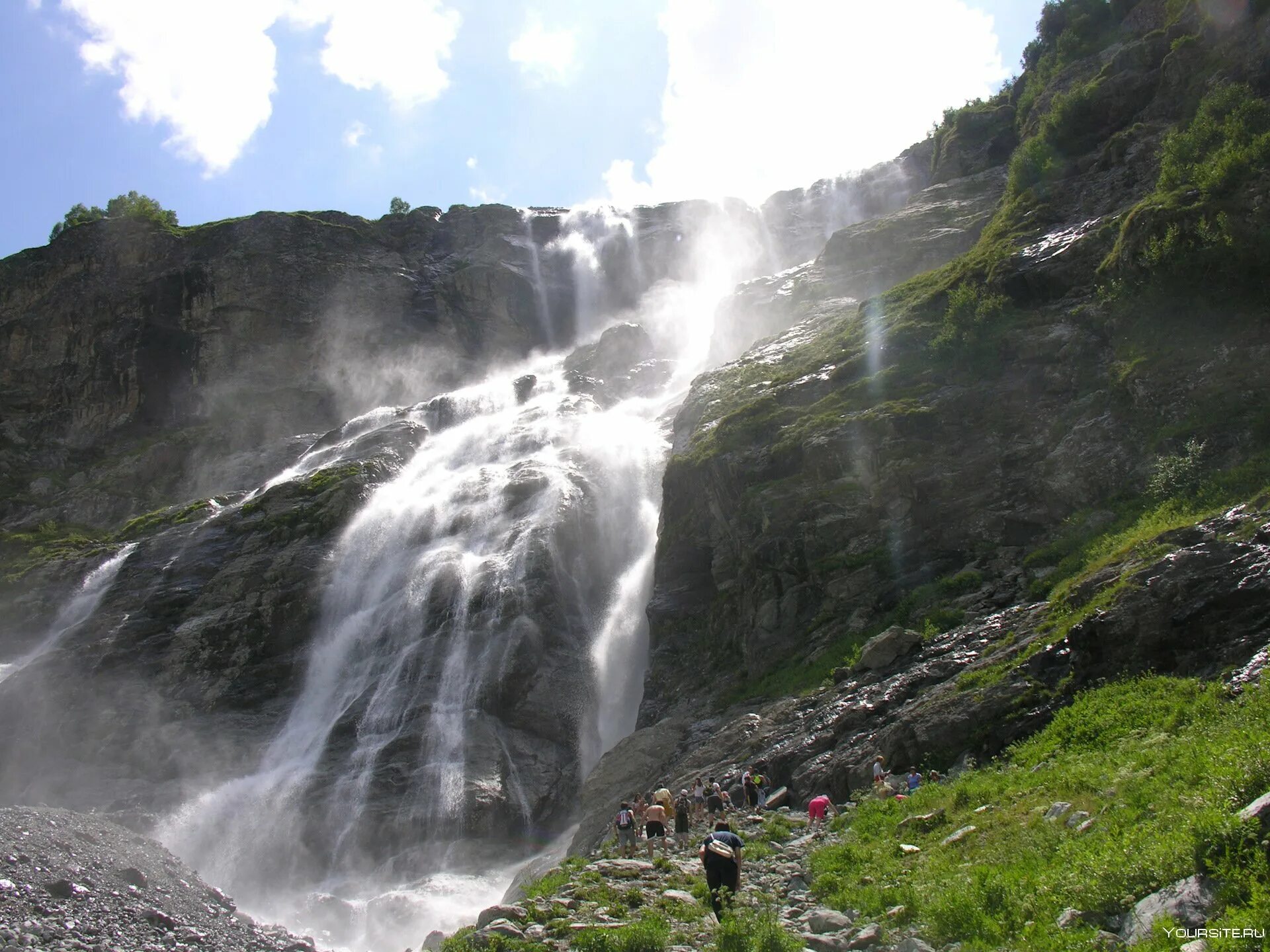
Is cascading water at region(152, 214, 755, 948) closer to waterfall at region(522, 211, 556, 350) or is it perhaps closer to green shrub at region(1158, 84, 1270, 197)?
green shrub at region(1158, 84, 1270, 197)

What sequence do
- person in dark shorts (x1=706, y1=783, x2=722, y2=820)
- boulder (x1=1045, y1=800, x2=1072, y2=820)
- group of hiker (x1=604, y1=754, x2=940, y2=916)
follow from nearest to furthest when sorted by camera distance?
boulder (x1=1045, y1=800, x2=1072, y2=820)
group of hiker (x1=604, y1=754, x2=940, y2=916)
person in dark shorts (x1=706, y1=783, x2=722, y2=820)

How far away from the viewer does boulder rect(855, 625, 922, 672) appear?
21.3 metres

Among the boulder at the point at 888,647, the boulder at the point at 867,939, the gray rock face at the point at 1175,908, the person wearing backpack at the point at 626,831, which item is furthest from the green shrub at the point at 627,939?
the boulder at the point at 888,647

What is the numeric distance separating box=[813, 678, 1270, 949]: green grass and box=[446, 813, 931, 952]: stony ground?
1.40ft

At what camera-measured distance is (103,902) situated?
1736cm

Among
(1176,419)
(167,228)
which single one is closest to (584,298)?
(167,228)

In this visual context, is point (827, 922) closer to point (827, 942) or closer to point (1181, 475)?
point (827, 942)

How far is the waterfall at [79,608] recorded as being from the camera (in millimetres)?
43188

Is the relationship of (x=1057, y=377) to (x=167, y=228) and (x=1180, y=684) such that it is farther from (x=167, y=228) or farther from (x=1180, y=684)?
(x=167, y=228)

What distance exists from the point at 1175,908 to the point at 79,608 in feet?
169

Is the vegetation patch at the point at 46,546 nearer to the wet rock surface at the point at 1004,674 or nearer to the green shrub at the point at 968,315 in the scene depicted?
the wet rock surface at the point at 1004,674

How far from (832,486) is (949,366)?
678 centimetres

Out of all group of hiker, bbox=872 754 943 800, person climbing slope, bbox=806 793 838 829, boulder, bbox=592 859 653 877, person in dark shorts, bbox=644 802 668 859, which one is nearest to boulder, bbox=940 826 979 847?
group of hiker, bbox=872 754 943 800

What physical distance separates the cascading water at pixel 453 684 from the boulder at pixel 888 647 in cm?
1232
